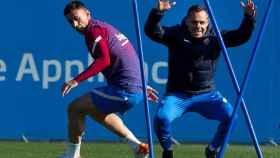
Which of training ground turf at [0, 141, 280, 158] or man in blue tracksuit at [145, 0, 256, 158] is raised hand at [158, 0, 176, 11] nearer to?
man in blue tracksuit at [145, 0, 256, 158]

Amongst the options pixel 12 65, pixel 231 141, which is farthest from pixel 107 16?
pixel 231 141

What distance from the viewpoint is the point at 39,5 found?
47.2ft

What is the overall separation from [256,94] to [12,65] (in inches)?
136

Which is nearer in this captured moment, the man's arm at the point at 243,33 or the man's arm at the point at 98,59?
the man's arm at the point at 243,33

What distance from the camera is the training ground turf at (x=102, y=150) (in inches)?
488

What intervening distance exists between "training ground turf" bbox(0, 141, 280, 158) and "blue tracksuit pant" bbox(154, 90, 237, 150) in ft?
7.99

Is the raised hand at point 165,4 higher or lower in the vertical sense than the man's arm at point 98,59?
higher

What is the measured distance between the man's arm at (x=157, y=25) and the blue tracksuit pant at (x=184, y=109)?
0.58m

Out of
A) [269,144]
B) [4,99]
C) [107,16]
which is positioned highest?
[107,16]

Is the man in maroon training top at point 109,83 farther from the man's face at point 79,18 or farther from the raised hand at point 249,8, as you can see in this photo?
the raised hand at point 249,8

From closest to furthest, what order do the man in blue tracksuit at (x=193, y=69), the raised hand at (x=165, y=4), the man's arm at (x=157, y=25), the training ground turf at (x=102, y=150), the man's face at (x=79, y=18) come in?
the raised hand at (x=165, y=4) < the man's arm at (x=157, y=25) < the man in blue tracksuit at (x=193, y=69) < the man's face at (x=79, y=18) < the training ground turf at (x=102, y=150)

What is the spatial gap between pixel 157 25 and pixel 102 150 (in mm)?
4023

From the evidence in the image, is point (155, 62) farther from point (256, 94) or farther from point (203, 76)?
point (203, 76)

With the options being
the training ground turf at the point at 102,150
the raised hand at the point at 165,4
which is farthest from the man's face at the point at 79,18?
the training ground turf at the point at 102,150
